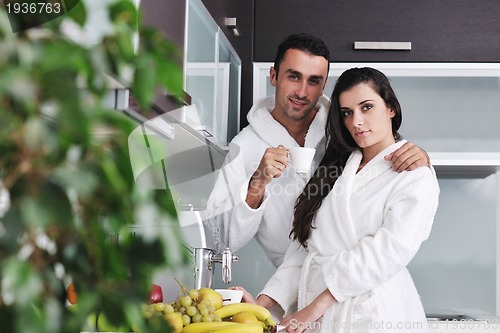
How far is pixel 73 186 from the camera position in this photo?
1.05 ft

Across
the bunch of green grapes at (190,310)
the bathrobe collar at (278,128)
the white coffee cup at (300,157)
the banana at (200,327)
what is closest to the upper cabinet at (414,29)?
the bathrobe collar at (278,128)

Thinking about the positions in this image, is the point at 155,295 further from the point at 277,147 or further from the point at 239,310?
the point at 277,147

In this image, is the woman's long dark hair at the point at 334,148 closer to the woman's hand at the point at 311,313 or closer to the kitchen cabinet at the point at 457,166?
the woman's hand at the point at 311,313

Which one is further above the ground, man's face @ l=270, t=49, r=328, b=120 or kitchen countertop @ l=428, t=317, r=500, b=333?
man's face @ l=270, t=49, r=328, b=120

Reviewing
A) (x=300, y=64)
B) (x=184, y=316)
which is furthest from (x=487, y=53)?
(x=184, y=316)

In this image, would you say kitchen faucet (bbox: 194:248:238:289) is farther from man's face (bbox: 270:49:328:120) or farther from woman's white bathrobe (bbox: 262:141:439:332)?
man's face (bbox: 270:49:328:120)

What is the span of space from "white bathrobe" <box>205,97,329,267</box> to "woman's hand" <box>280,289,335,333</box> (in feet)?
1.28

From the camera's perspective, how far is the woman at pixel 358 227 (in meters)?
2.03

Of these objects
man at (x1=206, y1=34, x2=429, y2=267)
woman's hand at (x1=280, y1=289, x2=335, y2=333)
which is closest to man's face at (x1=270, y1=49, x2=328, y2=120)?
man at (x1=206, y1=34, x2=429, y2=267)

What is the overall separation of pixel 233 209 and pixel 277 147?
0.25 m

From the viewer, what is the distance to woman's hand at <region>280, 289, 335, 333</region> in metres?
2.08

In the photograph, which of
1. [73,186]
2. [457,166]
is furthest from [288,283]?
[73,186]

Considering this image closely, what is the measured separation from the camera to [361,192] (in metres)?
2.16

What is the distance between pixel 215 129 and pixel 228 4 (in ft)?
1.85
